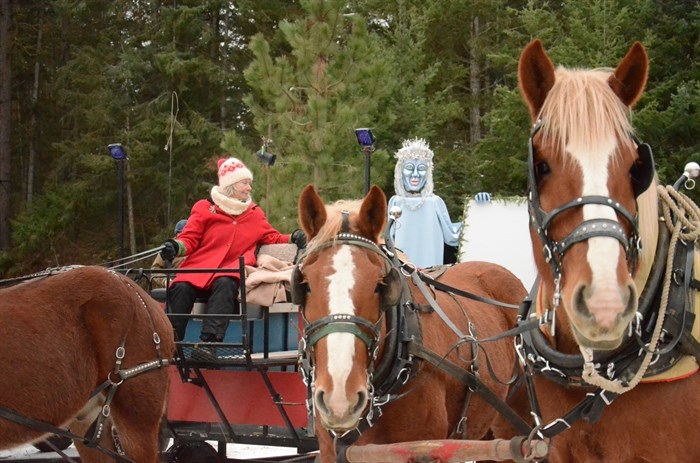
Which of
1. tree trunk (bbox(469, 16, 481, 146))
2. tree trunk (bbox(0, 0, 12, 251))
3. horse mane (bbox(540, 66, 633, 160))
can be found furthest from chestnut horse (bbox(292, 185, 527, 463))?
tree trunk (bbox(0, 0, 12, 251))

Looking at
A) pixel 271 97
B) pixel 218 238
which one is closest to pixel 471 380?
pixel 218 238

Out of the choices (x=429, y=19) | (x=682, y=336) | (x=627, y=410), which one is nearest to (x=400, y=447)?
(x=627, y=410)

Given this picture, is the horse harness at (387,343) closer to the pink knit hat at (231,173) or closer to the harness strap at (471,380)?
the harness strap at (471,380)

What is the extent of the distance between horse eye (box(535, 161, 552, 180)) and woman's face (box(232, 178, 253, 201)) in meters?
3.78

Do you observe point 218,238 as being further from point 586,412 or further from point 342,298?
point 586,412

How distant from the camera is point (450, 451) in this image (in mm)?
3027

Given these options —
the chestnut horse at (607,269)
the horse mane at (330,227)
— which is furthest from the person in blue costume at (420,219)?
the chestnut horse at (607,269)

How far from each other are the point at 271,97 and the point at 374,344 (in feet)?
37.2

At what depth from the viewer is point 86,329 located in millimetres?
5105

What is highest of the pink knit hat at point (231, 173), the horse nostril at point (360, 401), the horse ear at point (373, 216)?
the horse ear at point (373, 216)

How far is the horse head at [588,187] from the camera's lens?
221cm

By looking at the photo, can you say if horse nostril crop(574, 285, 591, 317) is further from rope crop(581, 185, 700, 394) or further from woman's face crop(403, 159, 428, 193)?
woman's face crop(403, 159, 428, 193)

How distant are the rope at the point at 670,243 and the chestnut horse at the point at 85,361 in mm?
3182

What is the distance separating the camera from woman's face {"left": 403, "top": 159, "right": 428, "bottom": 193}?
7.43 meters
